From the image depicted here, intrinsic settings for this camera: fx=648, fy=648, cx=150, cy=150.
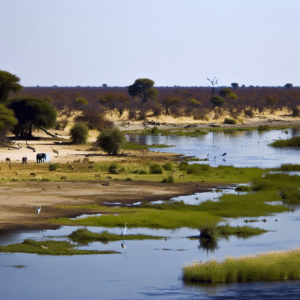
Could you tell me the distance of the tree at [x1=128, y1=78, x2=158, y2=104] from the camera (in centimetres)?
15162

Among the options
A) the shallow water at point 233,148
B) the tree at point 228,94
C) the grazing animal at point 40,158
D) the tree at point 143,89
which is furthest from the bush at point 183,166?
the tree at point 228,94

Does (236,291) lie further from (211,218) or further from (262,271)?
(211,218)

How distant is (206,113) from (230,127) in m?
16.8

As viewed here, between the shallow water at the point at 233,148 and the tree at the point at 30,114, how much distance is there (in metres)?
12.9

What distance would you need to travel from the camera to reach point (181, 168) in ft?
175

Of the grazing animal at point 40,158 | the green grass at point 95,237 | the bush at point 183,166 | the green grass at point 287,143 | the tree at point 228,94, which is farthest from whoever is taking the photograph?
the tree at point 228,94

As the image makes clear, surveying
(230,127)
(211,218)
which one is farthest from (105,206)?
(230,127)

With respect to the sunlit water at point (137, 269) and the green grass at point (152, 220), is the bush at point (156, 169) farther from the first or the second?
the sunlit water at point (137, 269)

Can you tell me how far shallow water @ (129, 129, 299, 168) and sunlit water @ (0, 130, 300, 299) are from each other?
27991mm

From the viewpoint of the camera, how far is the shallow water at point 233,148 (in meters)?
61.7

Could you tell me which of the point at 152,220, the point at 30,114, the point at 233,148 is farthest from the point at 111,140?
the point at 152,220

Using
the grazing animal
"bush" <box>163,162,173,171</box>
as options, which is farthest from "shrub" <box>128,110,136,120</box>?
"bush" <box>163,162,173,171</box>

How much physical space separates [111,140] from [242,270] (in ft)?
133

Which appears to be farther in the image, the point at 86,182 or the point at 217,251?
the point at 86,182
